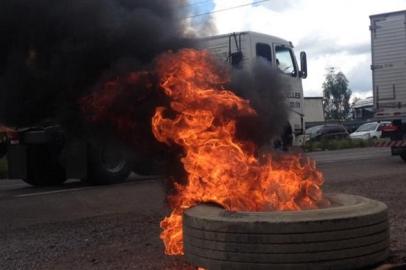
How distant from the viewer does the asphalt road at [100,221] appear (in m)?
5.87

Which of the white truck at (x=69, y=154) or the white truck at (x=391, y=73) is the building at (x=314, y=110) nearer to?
the white truck at (x=391, y=73)

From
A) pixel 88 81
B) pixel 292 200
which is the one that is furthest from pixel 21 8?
pixel 292 200

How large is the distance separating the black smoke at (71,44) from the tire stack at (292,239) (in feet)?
7.96

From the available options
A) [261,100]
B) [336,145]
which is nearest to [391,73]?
[261,100]

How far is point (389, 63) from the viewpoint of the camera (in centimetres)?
1642

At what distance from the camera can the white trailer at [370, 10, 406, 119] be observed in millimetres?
16172

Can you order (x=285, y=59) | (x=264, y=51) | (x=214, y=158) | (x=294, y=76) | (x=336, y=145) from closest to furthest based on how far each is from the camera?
(x=214, y=158) → (x=264, y=51) → (x=285, y=59) → (x=294, y=76) → (x=336, y=145)

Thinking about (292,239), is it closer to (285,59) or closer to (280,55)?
(280,55)

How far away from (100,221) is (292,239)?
Answer: 423 cm

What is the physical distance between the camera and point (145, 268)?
545cm

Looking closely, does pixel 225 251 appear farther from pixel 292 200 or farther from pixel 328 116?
pixel 328 116

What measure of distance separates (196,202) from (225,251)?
1025 mm

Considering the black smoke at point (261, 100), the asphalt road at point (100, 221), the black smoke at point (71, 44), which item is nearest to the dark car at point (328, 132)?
the asphalt road at point (100, 221)

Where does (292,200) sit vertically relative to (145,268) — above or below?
above
